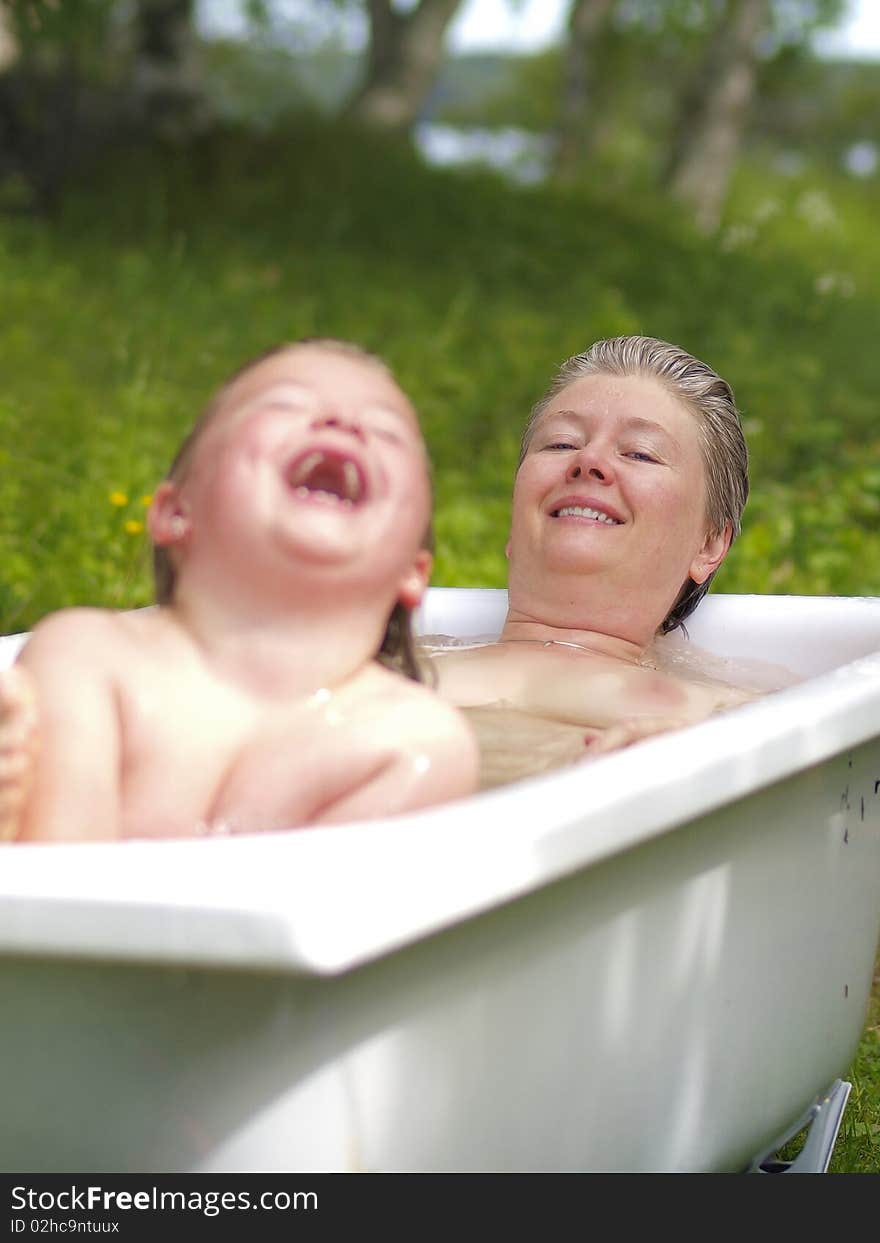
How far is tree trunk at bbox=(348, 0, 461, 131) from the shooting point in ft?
33.5

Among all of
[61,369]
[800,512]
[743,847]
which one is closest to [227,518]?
[743,847]

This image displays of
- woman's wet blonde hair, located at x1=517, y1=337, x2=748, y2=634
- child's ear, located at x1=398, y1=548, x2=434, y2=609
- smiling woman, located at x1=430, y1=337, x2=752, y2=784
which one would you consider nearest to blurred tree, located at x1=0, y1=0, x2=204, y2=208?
woman's wet blonde hair, located at x1=517, y1=337, x2=748, y2=634

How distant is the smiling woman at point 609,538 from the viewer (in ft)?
8.06

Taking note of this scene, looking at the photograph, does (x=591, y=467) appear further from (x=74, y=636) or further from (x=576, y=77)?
(x=576, y=77)

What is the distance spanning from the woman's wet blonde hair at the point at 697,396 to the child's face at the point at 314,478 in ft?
3.48

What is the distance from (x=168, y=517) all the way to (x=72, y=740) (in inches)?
10.5

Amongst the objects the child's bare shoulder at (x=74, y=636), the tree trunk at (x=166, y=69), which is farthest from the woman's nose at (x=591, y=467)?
the tree trunk at (x=166, y=69)

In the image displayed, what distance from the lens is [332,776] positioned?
1483mm

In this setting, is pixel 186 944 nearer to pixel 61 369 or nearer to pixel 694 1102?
pixel 694 1102

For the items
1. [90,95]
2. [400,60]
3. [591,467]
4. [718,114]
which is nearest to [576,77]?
[718,114]

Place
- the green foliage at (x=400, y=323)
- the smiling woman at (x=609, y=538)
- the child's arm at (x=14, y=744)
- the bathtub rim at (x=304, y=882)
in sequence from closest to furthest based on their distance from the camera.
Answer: the bathtub rim at (x=304, y=882) → the child's arm at (x=14, y=744) → the smiling woman at (x=609, y=538) → the green foliage at (x=400, y=323)

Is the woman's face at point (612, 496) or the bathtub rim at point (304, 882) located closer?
the bathtub rim at point (304, 882)

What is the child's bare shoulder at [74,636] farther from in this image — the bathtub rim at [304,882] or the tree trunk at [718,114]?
the tree trunk at [718,114]

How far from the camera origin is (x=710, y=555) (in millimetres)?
2697
